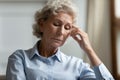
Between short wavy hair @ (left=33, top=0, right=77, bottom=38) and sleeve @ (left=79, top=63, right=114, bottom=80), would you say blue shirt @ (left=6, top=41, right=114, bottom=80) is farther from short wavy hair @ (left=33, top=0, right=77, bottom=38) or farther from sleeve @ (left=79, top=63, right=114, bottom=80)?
short wavy hair @ (left=33, top=0, right=77, bottom=38)

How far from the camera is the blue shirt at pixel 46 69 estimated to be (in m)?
1.54

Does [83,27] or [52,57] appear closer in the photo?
[52,57]

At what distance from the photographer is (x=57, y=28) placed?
5.09 ft

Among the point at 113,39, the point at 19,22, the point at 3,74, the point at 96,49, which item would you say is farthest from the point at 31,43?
the point at 113,39

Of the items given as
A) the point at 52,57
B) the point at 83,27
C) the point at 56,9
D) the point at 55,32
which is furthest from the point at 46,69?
the point at 83,27

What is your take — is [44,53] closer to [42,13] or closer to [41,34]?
[41,34]

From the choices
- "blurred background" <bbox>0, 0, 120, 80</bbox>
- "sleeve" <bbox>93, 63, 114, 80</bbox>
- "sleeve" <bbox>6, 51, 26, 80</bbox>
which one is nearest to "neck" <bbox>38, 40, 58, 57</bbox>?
"sleeve" <bbox>6, 51, 26, 80</bbox>

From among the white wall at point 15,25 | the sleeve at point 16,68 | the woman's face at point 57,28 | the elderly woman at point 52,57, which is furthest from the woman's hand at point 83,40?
the white wall at point 15,25

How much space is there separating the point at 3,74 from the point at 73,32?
2.64 ft

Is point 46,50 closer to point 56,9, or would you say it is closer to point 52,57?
point 52,57

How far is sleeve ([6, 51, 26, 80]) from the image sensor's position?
1500 millimetres

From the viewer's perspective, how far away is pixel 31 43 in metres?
2.30

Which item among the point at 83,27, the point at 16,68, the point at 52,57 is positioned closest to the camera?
the point at 16,68

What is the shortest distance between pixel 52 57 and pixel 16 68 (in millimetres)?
242
